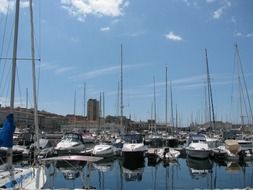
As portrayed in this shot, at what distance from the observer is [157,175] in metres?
37.1

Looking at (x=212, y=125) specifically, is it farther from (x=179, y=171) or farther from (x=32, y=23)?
(x=32, y=23)

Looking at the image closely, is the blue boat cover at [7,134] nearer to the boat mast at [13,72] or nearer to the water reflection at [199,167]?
the boat mast at [13,72]

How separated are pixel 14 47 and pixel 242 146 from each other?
40.0 metres

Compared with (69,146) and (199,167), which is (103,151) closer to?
(69,146)

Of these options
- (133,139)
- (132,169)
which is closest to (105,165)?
(132,169)

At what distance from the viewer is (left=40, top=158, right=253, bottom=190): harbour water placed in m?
31.0

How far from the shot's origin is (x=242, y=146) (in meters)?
52.5

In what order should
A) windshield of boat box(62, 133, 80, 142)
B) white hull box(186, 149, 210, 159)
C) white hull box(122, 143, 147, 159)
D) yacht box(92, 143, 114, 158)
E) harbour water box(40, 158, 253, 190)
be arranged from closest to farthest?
harbour water box(40, 158, 253, 190) < white hull box(122, 143, 147, 159) < white hull box(186, 149, 210, 159) < yacht box(92, 143, 114, 158) < windshield of boat box(62, 133, 80, 142)

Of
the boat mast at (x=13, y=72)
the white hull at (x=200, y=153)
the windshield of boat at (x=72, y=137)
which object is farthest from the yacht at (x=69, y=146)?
the boat mast at (x=13, y=72)

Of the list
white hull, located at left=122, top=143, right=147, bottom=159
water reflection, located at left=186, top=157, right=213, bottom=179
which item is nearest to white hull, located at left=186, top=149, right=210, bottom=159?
water reflection, located at left=186, top=157, right=213, bottom=179

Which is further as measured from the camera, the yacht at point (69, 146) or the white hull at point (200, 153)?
the yacht at point (69, 146)

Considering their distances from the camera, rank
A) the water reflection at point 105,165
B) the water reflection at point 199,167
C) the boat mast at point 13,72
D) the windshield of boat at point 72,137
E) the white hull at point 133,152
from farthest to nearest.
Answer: the windshield of boat at point 72,137 → the white hull at point 133,152 → the water reflection at point 105,165 → the water reflection at point 199,167 → the boat mast at point 13,72

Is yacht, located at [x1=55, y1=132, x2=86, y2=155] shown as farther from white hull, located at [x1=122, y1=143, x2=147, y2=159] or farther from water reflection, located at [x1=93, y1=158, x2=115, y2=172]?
white hull, located at [x1=122, y1=143, x2=147, y2=159]

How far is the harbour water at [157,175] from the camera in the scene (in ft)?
102
